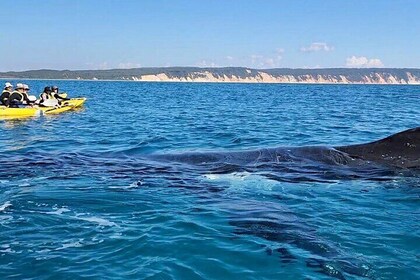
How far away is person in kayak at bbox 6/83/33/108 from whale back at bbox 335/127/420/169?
87.5 ft

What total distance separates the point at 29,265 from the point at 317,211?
5.50 metres

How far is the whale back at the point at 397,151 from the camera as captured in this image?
12648mm

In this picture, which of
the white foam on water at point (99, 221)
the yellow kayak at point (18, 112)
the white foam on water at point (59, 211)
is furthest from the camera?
the yellow kayak at point (18, 112)

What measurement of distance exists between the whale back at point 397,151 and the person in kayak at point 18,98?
26.7m

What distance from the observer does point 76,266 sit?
22.7 feet

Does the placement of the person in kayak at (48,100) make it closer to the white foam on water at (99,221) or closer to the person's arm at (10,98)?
the person's arm at (10,98)

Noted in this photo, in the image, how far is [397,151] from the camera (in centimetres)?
1302

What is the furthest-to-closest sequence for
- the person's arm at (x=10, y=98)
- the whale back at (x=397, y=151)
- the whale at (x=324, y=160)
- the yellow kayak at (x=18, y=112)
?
the person's arm at (x=10, y=98) → the yellow kayak at (x=18, y=112) → the whale back at (x=397, y=151) → the whale at (x=324, y=160)

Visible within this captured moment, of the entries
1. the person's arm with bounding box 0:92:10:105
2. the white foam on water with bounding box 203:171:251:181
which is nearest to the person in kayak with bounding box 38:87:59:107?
the person's arm with bounding box 0:92:10:105

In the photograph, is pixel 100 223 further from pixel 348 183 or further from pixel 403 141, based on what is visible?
pixel 403 141

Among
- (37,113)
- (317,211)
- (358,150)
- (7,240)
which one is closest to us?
(7,240)

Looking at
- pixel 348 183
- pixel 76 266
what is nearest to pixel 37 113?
pixel 348 183

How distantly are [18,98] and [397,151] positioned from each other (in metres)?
28.4

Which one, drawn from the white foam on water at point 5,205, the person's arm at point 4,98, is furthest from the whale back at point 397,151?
the person's arm at point 4,98
